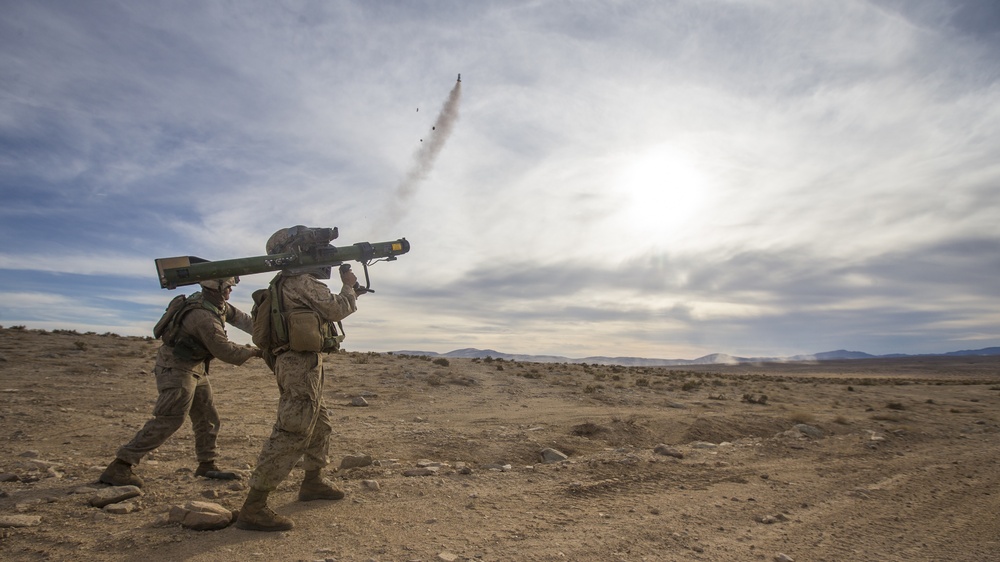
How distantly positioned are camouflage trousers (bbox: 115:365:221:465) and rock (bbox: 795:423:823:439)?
1035cm

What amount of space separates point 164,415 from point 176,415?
0.35 feet

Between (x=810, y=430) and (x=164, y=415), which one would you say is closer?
(x=164, y=415)

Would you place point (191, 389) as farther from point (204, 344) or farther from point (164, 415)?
point (204, 344)

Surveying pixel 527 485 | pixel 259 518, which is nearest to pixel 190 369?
pixel 259 518

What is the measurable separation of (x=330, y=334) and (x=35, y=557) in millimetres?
2557

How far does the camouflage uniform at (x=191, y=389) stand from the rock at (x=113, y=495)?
355mm

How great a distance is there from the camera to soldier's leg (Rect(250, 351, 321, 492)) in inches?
171

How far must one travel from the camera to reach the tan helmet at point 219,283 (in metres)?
5.86

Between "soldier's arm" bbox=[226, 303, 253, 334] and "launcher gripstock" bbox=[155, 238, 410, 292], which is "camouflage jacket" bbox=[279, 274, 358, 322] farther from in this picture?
"soldier's arm" bbox=[226, 303, 253, 334]

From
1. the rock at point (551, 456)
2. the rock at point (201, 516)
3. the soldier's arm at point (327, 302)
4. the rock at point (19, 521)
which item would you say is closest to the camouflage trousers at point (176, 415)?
the rock at point (19, 521)

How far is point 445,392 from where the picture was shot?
1534 cm

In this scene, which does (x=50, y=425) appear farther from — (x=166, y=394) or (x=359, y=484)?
(x=359, y=484)

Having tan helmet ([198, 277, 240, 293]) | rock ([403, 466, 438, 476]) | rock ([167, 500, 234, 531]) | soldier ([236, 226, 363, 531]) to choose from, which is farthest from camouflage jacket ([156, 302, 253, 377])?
rock ([403, 466, 438, 476])

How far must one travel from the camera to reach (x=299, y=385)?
466 cm
